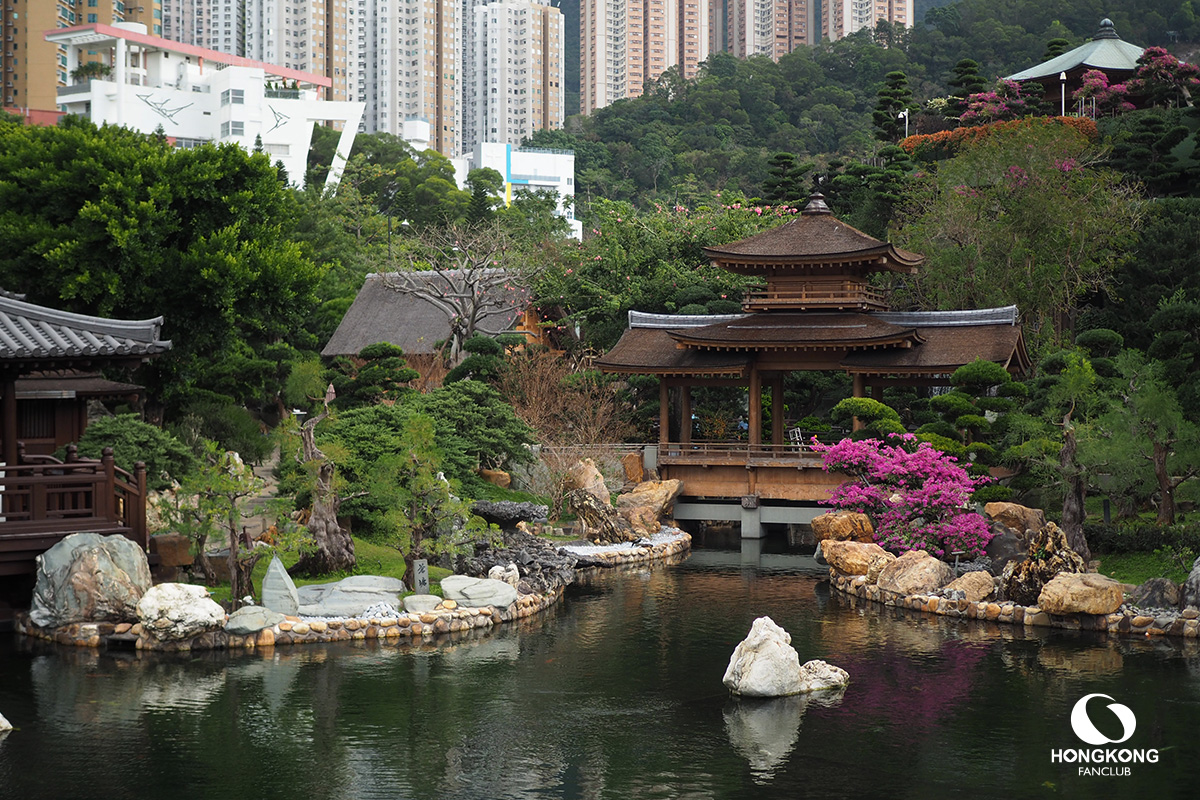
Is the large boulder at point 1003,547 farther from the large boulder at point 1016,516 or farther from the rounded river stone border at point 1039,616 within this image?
the rounded river stone border at point 1039,616

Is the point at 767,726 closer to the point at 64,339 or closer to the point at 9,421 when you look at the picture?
the point at 64,339

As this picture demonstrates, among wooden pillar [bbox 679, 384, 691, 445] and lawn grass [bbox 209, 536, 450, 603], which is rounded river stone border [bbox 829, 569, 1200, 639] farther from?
wooden pillar [bbox 679, 384, 691, 445]

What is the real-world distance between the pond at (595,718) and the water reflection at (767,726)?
0.13 feet

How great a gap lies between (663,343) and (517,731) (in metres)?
17.5

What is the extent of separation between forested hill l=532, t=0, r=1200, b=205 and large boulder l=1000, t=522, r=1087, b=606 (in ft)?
146

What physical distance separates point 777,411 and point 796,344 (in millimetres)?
2577

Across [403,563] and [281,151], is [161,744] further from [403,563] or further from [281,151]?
[281,151]

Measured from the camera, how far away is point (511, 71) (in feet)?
388

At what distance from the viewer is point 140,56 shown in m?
66.4

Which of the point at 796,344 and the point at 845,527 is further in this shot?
the point at 796,344

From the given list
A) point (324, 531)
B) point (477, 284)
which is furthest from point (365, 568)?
point (477, 284)

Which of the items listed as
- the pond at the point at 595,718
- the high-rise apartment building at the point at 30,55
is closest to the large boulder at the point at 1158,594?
the pond at the point at 595,718

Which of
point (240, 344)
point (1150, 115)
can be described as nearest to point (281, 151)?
point (240, 344)

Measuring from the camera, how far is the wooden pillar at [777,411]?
27.8 m
